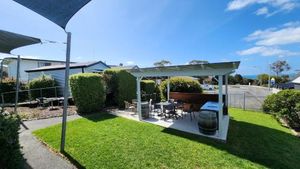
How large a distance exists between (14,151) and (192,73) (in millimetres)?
6513

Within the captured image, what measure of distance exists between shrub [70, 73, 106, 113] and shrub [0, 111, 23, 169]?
22.7 ft

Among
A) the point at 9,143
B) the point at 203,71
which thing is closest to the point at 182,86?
the point at 203,71

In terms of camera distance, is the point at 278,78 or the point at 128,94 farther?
the point at 278,78

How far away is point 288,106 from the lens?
10383 millimetres

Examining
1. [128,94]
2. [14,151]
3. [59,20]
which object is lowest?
[14,151]

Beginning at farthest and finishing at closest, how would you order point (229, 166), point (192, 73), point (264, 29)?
point (264, 29)
point (192, 73)
point (229, 166)

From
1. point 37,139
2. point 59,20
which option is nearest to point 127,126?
point 37,139

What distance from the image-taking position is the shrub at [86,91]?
10.6 metres

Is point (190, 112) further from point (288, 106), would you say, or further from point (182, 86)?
point (182, 86)

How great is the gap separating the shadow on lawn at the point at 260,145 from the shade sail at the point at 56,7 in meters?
5.84

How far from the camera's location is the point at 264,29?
21.1m

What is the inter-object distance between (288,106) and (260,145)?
609 centimetres

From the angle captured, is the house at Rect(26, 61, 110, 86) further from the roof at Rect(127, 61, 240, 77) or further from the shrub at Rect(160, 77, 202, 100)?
the roof at Rect(127, 61, 240, 77)

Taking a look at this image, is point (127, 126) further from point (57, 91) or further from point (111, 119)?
point (57, 91)
